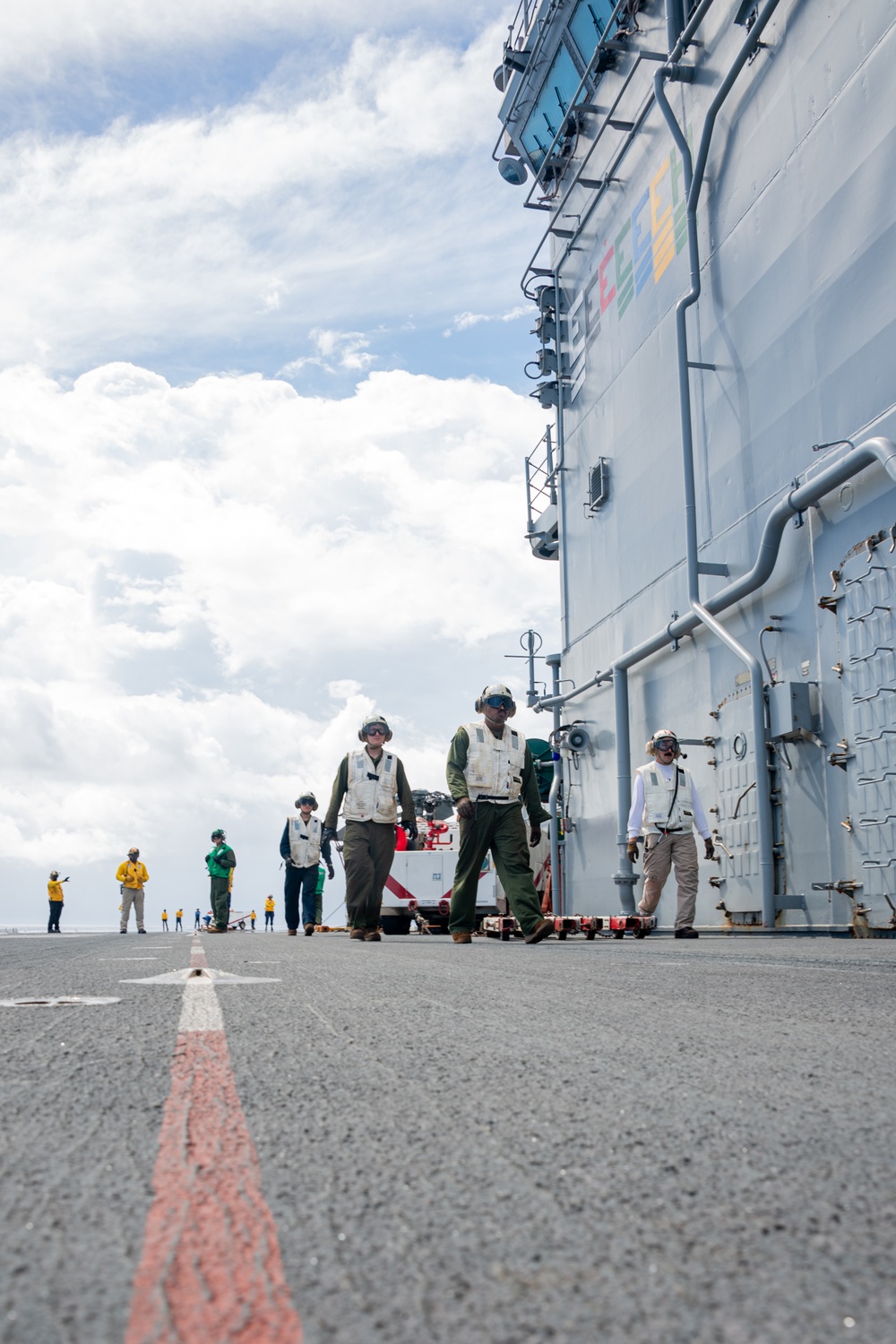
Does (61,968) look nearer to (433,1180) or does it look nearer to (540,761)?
(433,1180)

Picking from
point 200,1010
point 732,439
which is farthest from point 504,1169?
point 732,439

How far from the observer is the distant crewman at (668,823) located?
10570 mm

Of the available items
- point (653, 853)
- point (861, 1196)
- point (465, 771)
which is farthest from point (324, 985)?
point (653, 853)

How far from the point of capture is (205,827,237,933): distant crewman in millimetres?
17344

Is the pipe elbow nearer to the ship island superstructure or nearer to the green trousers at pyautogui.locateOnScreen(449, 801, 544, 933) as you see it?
the ship island superstructure

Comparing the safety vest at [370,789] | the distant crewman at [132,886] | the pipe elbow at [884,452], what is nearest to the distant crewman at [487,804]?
the safety vest at [370,789]

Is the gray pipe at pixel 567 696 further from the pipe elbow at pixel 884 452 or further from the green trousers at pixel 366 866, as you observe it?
the pipe elbow at pixel 884 452

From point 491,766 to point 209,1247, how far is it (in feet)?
26.2

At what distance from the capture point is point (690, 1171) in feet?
4.43

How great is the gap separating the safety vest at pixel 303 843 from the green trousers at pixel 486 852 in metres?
6.44

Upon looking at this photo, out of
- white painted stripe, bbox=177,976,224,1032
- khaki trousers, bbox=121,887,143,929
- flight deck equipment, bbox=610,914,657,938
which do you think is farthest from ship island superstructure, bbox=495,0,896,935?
khaki trousers, bbox=121,887,143,929

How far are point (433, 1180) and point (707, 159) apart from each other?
1372 centimetres

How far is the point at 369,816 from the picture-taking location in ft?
34.6

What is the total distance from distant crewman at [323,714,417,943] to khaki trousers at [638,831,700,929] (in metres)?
2.28
